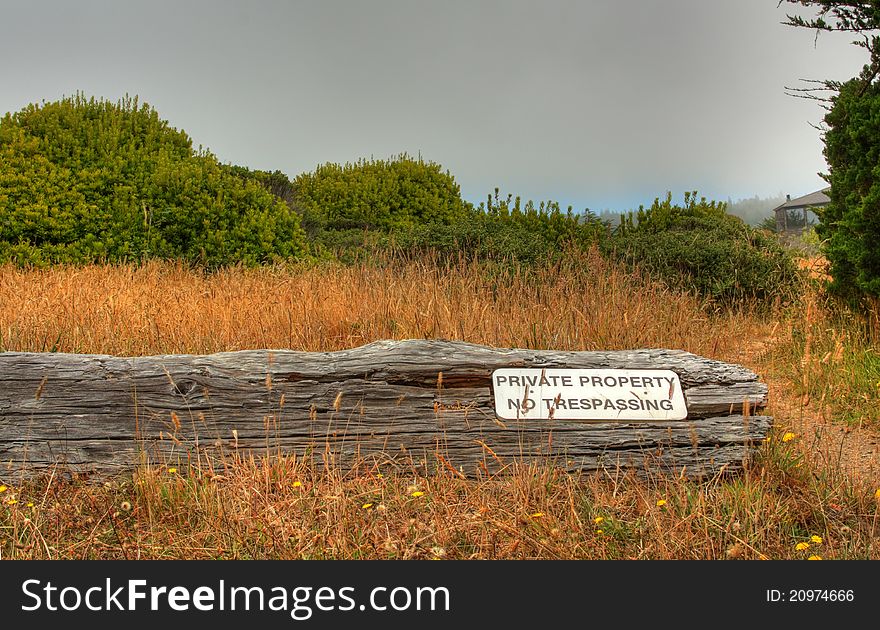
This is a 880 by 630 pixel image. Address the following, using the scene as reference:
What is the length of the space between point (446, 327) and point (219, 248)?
260 inches

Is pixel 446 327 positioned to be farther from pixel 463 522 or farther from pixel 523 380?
pixel 463 522

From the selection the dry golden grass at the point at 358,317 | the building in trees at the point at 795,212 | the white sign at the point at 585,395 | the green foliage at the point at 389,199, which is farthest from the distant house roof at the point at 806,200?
the white sign at the point at 585,395

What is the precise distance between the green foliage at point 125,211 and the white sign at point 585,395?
27.4 feet

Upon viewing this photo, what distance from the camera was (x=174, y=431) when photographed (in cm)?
473

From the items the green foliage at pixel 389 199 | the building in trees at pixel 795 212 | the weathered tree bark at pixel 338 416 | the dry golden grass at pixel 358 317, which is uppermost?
the building in trees at pixel 795 212

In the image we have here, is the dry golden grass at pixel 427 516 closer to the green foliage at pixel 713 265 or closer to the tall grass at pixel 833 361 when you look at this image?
the tall grass at pixel 833 361

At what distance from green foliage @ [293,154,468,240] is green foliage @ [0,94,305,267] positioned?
19.7 ft

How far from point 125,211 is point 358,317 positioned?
6.83 meters

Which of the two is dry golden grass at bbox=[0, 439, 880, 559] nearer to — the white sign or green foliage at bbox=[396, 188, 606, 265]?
the white sign

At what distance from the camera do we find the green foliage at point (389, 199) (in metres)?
19.9

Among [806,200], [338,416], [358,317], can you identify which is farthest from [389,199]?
[806,200]

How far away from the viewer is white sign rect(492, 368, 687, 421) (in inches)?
183

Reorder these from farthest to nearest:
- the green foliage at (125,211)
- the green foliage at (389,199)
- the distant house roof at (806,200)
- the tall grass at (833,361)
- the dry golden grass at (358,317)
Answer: the distant house roof at (806,200) → the green foliage at (389,199) → the green foliage at (125,211) → the dry golden grass at (358,317) → the tall grass at (833,361)

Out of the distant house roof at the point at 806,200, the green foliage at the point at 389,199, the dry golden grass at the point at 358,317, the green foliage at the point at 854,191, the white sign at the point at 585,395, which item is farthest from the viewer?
the distant house roof at the point at 806,200
